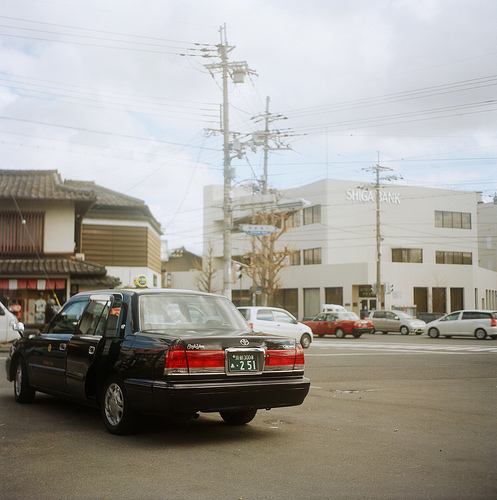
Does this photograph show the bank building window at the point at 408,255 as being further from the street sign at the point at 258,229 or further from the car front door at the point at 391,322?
the street sign at the point at 258,229

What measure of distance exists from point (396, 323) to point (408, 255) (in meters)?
21.2

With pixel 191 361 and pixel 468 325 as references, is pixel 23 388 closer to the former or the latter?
pixel 191 361

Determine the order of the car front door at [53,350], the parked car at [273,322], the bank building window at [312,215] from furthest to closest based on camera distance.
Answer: the bank building window at [312,215] < the parked car at [273,322] < the car front door at [53,350]

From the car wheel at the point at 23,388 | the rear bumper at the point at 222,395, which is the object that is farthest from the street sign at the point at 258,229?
the rear bumper at the point at 222,395

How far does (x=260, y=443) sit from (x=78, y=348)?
2.53m

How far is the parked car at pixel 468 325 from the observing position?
31.8m

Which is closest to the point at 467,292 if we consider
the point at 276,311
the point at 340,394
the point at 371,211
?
the point at 371,211

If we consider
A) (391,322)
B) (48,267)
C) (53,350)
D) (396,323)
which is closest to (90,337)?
(53,350)

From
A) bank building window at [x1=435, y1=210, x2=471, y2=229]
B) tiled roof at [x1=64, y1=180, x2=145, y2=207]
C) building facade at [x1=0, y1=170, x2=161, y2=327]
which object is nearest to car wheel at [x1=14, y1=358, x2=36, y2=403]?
building facade at [x1=0, y1=170, x2=161, y2=327]

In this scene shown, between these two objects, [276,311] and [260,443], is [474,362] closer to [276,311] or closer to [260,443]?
[276,311]

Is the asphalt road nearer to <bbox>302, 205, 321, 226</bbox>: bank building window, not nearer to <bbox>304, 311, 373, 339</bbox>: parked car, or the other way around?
<bbox>304, 311, 373, 339</bbox>: parked car

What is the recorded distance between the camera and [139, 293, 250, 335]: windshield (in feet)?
23.7

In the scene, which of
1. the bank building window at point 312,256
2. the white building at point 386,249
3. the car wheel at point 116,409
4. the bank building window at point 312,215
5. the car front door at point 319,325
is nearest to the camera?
the car wheel at point 116,409

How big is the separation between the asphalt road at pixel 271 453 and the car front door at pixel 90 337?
576mm
